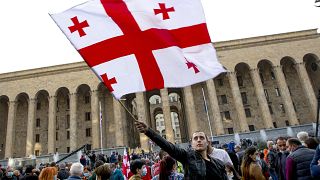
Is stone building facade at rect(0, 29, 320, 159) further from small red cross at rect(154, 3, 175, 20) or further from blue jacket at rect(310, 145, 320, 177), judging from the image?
blue jacket at rect(310, 145, 320, 177)

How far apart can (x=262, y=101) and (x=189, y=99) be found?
9725 mm

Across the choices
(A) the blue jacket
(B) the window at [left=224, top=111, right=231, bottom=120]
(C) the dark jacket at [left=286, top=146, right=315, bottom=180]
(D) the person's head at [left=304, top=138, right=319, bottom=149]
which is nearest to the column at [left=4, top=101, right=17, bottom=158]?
(B) the window at [left=224, top=111, right=231, bottom=120]

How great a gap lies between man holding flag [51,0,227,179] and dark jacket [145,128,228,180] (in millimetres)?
1278

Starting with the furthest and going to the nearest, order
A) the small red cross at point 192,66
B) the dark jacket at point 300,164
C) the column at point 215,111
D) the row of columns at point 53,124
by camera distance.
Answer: the row of columns at point 53,124 < the column at point 215,111 < the dark jacket at point 300,164 < the small red cross at point 192,66

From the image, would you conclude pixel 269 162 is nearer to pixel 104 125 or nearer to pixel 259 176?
pixel 259 176

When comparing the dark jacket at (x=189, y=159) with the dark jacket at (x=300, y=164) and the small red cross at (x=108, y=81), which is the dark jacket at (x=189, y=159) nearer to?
the small red cross at (x=108, y=81)

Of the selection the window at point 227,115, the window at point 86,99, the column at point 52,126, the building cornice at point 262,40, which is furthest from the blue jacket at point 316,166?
the window at point 86,99

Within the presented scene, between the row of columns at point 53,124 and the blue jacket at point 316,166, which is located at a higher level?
the row of columns at point 53,124

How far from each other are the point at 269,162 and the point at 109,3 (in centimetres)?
711

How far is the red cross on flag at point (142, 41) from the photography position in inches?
166

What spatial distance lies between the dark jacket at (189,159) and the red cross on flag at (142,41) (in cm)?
131

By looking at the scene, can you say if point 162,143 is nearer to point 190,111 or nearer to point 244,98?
point 190,111

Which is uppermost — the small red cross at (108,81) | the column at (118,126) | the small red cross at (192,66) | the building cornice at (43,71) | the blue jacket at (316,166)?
the building cornice at (43,71)

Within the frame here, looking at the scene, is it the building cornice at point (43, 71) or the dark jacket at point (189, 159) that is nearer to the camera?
the dark jacket at point (189, 159)
